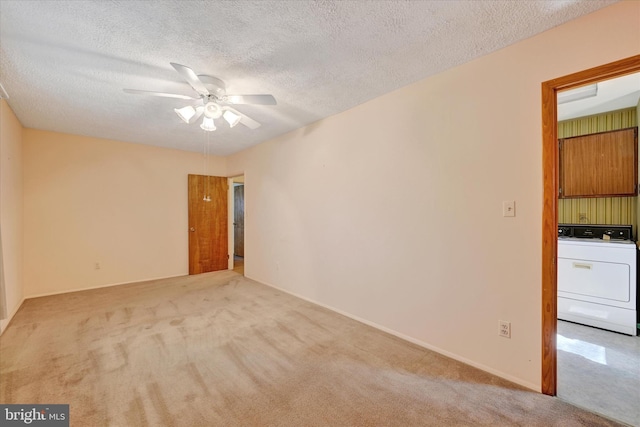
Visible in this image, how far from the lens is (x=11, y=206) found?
309 centimetres

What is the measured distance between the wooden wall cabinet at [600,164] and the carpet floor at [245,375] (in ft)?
8.77

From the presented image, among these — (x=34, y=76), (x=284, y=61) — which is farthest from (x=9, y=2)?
(x=284, y=61)

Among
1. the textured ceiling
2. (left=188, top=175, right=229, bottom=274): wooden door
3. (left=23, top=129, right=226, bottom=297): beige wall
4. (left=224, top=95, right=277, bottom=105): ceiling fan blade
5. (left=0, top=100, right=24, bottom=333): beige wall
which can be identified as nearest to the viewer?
the textured ceiling

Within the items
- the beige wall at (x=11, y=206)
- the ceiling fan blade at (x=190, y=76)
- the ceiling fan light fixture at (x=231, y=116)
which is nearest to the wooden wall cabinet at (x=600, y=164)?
the ceiling fan light fixture at (x=231, y=116)

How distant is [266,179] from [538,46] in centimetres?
369

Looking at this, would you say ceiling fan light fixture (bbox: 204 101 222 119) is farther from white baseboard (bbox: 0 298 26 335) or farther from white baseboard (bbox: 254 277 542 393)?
white baseboard (bbox: 0 298 26 335)

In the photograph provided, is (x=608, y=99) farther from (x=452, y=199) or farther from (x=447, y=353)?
(x=447, y=353)

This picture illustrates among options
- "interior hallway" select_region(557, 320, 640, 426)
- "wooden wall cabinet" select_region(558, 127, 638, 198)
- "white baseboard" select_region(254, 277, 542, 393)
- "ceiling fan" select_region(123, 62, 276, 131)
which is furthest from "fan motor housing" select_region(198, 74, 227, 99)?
"wooden wall cabinet" select_region(558, 127, 638, 198)

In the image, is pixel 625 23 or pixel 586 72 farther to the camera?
pixel 586 72

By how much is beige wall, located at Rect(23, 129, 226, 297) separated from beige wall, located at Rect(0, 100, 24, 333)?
25 centimetres

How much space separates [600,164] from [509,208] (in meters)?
2.25

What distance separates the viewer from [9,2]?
4.83ft

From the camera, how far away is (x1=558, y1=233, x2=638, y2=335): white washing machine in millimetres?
2547

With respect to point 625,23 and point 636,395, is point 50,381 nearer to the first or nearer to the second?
point 636,395
